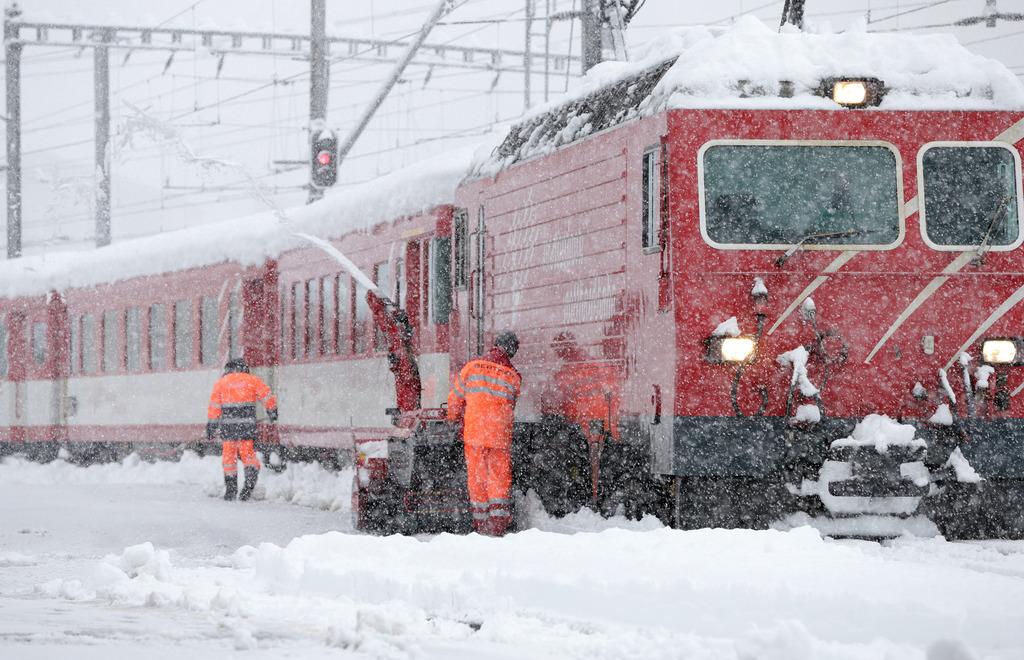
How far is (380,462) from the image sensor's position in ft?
42.9

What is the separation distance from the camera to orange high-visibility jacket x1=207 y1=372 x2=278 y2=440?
17.8 m

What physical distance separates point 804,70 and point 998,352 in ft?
7.07

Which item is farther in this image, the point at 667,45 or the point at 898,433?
the point at 667,45

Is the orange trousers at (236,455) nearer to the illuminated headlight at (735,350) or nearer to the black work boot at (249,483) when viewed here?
the black work boot at (249,483)

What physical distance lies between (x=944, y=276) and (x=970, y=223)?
1.36 feet

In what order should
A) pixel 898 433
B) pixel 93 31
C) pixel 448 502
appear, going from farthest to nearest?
pixel 93 31, pixel 448 502, pixel 898 433

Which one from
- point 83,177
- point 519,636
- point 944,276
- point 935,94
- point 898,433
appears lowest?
point 519,636

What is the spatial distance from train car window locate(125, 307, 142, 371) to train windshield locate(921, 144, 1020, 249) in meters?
16.2

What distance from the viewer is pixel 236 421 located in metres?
17.8

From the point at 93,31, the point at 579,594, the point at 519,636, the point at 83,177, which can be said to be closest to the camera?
the point at 519,636

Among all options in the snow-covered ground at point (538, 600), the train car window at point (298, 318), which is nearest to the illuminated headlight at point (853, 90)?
the snow-covered ground at point (538, 600)

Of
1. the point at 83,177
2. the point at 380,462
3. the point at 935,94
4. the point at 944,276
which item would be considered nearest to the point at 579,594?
the point at 944,276

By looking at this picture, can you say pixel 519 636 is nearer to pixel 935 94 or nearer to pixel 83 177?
pixel 935 94

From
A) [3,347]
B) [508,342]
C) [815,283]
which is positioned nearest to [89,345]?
[3,347]
